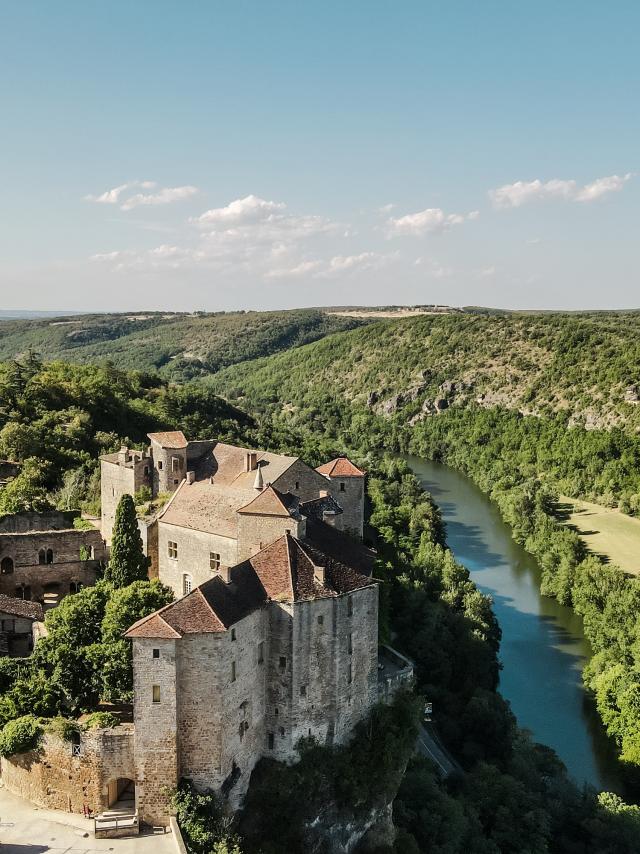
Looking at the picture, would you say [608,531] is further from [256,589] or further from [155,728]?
[155,728]

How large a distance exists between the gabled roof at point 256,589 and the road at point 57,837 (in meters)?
7.20

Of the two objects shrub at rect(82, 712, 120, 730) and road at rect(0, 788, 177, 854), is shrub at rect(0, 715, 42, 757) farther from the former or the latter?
road at rect(0, 788, 177, 854)

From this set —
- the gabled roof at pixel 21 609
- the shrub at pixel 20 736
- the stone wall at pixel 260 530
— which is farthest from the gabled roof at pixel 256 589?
the gabled roof at pixel 21 609

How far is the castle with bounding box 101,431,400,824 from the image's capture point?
87.6 ft

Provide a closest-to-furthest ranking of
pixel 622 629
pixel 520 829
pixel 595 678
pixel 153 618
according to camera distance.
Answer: pixel 153 618 → pixel 520 829 → pixel 595 678 → pixel 622 629

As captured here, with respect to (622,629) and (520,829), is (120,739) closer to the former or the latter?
(520,829)

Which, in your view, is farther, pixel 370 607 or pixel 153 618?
pixel 370 607

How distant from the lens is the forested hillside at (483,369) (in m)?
120

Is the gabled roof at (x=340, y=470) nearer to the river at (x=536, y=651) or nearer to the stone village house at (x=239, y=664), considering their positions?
the stone village house at (x=239, y=664)

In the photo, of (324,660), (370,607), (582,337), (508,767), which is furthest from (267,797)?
(582,337)

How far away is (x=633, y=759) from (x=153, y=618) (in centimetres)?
3363

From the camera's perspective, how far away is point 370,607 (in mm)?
31562

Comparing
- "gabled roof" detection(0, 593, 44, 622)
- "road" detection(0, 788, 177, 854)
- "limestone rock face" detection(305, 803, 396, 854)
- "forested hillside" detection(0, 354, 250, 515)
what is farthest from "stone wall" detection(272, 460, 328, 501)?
"road" detection(0, 788, 177, 854)

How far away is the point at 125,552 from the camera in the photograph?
3681 cm
